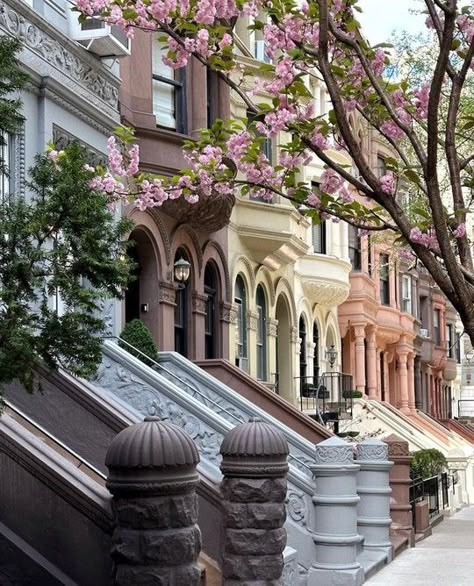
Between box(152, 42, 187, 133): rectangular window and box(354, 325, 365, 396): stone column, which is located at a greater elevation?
box(152, 42, 187, 133): rectangular window

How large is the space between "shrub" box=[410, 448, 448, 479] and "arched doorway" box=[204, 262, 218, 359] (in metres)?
4.50

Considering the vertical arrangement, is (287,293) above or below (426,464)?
above

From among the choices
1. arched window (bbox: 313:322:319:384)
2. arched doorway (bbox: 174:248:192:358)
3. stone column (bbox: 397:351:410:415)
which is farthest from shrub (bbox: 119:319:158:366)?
stone column (bbox: 397:351:410:415)

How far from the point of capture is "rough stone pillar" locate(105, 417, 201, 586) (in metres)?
7.84

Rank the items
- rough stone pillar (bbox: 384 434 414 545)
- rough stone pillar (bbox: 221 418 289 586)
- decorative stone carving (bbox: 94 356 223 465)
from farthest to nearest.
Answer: rough stone pillar (bbox: 384 434 414 545)
decorative stone carving (bbox: 94 356 223 465)
rough stone pillar (bbox: 221 418 289 586)

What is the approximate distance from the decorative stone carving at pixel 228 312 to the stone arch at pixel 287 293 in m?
4.05

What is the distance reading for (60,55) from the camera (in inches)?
613

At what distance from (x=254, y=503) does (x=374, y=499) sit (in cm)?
538

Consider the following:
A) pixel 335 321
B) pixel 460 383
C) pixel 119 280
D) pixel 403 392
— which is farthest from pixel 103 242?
pixel 460 383

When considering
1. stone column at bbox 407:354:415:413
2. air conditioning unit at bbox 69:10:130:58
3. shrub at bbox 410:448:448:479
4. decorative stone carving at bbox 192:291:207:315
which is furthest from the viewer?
stone column at bbox 407:354:415:413

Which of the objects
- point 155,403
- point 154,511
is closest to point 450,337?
point 155,403

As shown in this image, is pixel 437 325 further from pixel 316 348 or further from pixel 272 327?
pixel 272 327

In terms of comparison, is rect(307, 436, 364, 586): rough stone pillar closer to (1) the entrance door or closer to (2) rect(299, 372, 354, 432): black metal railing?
(1) the entrance door

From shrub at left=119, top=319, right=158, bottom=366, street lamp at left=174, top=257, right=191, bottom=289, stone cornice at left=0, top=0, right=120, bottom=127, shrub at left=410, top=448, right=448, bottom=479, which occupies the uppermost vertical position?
stone cornice at left=0, top=0, right=120, bottom=127
